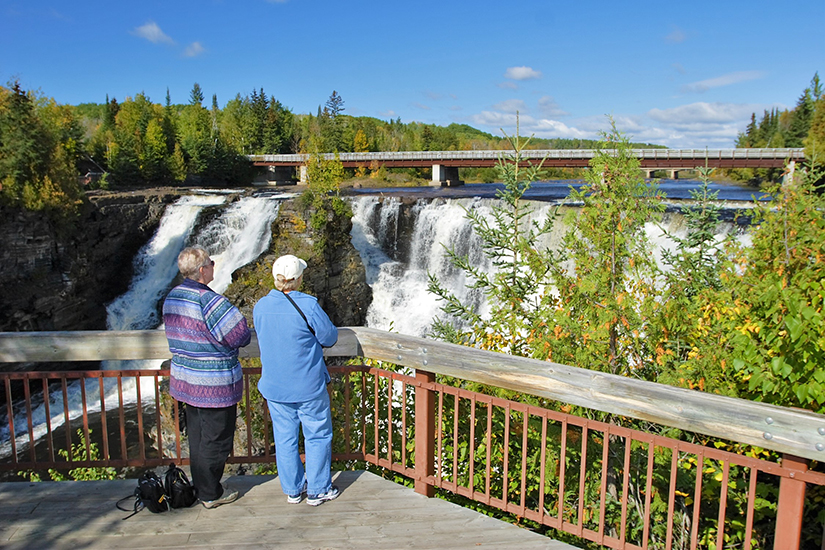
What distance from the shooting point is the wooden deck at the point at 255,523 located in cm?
323

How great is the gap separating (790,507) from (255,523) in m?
2.76

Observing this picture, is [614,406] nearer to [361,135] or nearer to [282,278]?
[282,278]

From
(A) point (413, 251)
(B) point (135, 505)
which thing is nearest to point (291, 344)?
(B) point (135, 505)

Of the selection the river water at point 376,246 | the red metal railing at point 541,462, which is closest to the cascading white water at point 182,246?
the river water at point 376,246

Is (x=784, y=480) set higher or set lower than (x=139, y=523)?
higher

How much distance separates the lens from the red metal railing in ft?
9.73

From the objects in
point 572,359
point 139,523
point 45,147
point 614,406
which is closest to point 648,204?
point 572,359

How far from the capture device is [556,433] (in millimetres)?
4773

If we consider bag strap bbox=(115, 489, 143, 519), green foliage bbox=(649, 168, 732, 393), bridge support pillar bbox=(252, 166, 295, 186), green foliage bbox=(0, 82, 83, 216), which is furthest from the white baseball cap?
bridge support pillar bbox=(252, 166, 295, 186)

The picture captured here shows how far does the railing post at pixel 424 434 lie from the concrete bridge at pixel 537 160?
16.0 metres

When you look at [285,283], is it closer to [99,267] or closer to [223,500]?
[223,500]

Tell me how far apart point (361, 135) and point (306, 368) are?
80179 millimetres

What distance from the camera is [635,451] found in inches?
186

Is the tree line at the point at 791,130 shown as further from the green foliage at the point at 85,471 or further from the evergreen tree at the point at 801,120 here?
the green foliage at the point at 85,471
